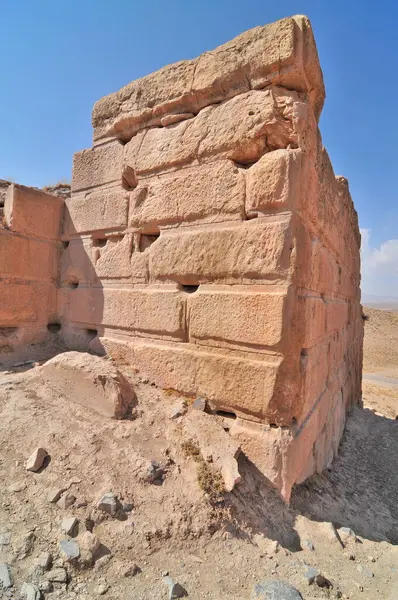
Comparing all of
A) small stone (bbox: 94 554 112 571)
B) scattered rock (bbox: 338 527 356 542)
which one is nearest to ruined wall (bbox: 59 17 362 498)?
scattered rock (bbox: 338 527 356 542)

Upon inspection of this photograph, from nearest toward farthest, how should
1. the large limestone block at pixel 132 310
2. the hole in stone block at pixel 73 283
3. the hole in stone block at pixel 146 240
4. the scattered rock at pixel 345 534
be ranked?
the scattered rock at pixel 345 534
the large limestone block at pixel 132 310
the hole in stone block at pixel 146 240
the hole in stone block at pixel 73 283

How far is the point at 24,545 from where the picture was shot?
58.6 inches

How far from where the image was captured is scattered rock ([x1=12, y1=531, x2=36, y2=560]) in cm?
146

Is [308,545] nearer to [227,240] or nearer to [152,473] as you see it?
[152,473]

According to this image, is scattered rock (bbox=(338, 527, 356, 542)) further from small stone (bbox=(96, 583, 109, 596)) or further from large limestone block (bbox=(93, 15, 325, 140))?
large limestone block (bbox=(93, 15, 325, 140))

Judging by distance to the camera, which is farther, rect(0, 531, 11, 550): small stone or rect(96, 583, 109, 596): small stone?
rect(0, 531, 11, 550): small stone

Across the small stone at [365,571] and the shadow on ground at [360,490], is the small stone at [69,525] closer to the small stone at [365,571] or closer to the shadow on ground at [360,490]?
the shadow on ground at [360,490]

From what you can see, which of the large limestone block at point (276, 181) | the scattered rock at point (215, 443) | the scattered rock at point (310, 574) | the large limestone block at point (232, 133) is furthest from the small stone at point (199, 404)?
the large limestone block at point (232, 133)

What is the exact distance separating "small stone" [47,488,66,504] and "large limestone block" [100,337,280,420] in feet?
3.84

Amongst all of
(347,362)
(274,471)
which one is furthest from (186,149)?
(347,362)

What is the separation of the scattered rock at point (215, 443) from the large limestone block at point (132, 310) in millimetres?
699

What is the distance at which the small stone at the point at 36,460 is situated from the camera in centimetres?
190

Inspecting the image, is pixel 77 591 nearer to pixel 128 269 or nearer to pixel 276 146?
pixel 128 269

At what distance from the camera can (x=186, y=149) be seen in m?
2.88
